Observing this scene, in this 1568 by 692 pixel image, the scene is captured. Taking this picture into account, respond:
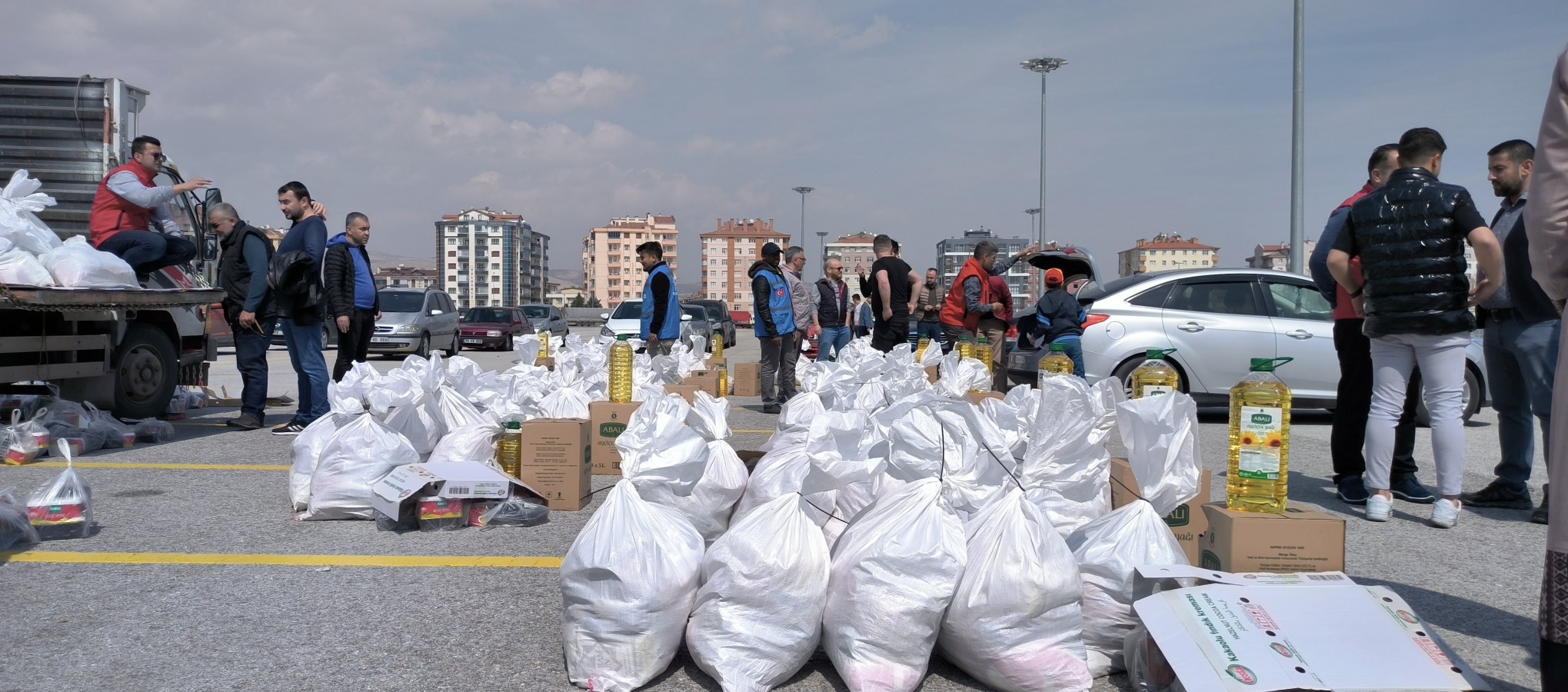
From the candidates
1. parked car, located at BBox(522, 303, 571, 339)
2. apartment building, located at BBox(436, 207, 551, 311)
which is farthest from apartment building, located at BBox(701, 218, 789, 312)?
parked car, located at BBox(522, 303, 571, 339)

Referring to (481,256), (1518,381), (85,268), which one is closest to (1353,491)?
(1518,381)

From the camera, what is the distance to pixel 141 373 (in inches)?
300

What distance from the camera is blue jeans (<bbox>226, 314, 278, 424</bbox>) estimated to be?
24.2 ft

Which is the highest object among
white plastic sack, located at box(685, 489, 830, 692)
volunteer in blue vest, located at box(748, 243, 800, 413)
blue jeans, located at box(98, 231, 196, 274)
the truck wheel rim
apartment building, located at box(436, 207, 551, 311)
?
apartment building, located at box(436, 207, 551, 311)

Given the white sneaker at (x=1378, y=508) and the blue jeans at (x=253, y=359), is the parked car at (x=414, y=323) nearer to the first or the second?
the blue jeans at (x=253, y=359)

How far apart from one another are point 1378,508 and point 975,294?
4675 mm

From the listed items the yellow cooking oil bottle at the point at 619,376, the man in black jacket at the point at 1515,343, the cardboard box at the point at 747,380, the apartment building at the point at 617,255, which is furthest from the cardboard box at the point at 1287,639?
the apartment building at the point at 617,255

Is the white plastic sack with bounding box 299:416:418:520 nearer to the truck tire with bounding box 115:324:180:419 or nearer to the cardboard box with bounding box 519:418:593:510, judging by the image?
the cardboard box with bounding box 519:418:593:510

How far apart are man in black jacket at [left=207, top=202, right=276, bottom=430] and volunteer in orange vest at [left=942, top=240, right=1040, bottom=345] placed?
571 cm

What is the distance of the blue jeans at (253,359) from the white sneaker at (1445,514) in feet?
24.4

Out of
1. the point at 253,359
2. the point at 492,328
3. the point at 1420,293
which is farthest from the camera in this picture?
the point at 492,328

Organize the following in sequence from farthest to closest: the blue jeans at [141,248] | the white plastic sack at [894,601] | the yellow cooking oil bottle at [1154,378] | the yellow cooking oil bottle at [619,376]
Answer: the blue jeans at [141,248], the yellow cooking oil bottle at [619,376], the yellow cooking oil bottle at [1154,378], the white plastic sack at [894,601]

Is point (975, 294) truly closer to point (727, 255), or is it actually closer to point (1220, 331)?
point (1220, 331)

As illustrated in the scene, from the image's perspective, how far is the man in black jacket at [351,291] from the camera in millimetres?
7215
